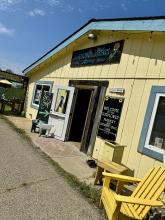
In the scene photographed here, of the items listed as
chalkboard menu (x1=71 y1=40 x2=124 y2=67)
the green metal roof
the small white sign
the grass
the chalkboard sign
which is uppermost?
the green metal roof

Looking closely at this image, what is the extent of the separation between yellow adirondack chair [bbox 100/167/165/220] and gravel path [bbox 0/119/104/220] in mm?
490

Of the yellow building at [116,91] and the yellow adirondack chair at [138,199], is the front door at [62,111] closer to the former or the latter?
the yellow building at [116,91]

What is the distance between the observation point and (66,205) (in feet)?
16.6

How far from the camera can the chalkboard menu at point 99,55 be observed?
8.98m

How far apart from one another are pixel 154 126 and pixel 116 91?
1.93 metres

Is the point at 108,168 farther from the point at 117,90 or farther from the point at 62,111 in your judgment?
the point at 62,111

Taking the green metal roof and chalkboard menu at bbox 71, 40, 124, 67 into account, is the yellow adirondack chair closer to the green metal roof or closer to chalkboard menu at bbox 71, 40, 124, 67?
the green metal roof

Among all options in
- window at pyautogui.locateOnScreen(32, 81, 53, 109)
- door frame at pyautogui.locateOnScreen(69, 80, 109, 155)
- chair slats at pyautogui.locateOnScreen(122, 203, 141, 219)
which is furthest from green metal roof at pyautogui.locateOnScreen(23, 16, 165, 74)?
chair slats at pyautogui.locateOnScreen(122, 203, 141, 219)

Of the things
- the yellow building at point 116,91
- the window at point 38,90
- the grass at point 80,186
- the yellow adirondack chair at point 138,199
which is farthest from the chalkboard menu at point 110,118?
the window at point 38,90

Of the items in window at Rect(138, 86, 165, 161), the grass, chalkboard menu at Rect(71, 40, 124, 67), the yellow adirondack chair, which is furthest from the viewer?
chalkboard menu at Rect(71, 40, 124, 67)

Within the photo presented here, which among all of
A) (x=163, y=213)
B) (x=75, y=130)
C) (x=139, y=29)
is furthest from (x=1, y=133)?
(x=163, y=213)

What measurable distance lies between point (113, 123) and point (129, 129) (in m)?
0.75

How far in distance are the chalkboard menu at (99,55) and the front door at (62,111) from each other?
1177 millimetres

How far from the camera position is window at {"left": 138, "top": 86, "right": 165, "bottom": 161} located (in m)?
6.73
